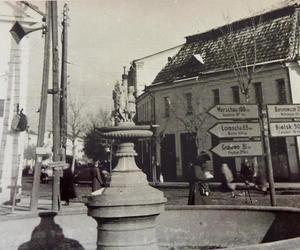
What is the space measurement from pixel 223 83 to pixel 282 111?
66.7ft

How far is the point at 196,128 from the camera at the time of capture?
90.3 ft

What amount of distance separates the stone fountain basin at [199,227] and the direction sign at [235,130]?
1295 millimetres

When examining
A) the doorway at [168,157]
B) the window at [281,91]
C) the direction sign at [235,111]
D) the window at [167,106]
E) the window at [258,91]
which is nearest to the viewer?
the direction sign at [235,111]

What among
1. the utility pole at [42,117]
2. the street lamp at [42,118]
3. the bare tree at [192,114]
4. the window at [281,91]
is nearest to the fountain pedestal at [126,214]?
the street lamp at [42,118]

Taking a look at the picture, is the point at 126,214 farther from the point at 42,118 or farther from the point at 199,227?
the point at 42,118

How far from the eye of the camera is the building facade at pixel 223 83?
Result: 75.9 feet

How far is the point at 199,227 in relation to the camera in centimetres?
682

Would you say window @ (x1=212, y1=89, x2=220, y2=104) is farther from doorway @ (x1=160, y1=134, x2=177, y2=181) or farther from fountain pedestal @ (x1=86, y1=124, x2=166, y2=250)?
fountain pedestal @ (x1=86, y1=124, x2=166, y2=250)

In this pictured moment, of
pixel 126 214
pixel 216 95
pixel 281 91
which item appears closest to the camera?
pixel 126 214

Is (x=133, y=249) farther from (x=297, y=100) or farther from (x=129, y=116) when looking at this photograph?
(x=297, y=100)

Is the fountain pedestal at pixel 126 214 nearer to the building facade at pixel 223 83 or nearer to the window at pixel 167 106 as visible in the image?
the building facade at pixel 223 83

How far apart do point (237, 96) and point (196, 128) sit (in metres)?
3.70

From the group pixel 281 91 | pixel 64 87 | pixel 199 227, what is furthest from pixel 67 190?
pixel 281 91

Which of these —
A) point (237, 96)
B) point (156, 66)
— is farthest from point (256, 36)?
point (156, 66)
